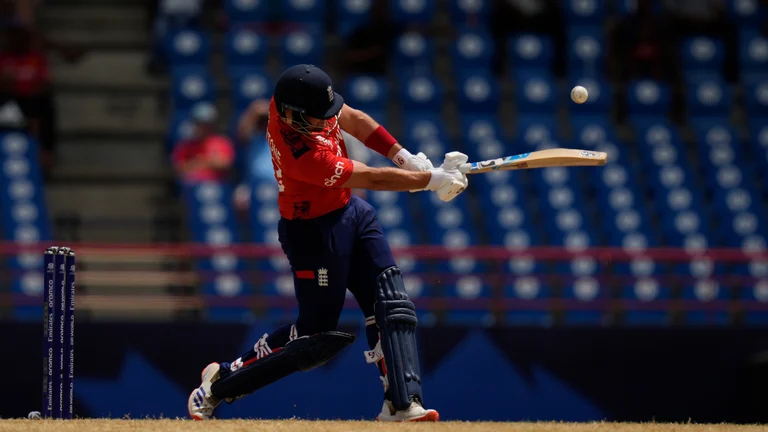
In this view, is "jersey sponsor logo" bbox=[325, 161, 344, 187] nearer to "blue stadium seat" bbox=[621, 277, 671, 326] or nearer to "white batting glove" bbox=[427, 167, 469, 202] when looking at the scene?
"white batting glove" bbox=[427, 167, 469, 202]

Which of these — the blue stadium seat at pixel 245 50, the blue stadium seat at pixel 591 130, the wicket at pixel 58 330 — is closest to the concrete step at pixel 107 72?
the blue stadium seat at pixel 245 50

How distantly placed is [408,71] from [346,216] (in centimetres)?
776

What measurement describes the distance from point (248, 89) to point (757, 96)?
6.17m

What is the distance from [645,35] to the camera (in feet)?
49.3

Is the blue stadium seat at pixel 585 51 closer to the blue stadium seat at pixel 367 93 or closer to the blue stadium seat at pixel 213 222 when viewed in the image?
the blue stadium seat at pixel 367 93

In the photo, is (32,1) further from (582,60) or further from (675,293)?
(675,293)

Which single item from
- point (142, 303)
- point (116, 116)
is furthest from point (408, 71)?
point (142, 303)

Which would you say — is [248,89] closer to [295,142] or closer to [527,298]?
[527,298]

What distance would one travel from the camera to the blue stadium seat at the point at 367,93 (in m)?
A: 14.1

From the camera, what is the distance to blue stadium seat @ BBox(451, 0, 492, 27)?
15.3m

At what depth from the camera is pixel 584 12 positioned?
605 inches

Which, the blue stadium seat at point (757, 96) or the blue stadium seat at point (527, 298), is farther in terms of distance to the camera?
the blue stadium seat at point (757, 96)

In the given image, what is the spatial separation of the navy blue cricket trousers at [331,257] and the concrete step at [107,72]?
8169 mm

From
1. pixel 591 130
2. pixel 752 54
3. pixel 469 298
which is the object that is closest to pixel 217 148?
pixel 469 298
